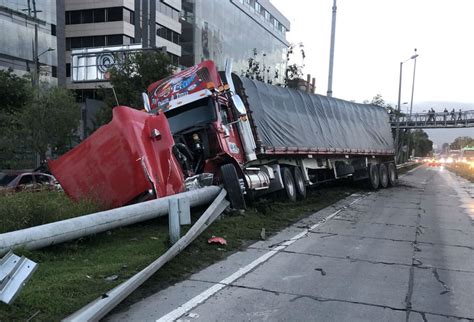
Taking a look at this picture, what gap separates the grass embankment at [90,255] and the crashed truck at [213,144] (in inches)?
30.0

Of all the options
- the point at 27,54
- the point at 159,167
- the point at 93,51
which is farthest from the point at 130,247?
the point at 27,54

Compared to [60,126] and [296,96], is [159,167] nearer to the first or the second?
[296,96]

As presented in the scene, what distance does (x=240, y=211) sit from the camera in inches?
427

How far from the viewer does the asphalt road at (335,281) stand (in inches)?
196

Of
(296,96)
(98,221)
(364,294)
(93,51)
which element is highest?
(93,51)

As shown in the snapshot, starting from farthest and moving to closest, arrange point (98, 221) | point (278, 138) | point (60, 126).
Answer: point (60, 126) < point (278, 138) < point (98, 221)

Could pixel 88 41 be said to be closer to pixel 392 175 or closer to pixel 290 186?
pixel 392 175

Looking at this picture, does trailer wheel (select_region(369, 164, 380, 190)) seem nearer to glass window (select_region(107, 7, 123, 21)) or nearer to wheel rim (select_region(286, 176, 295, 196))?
wheel rim (select_region(286, 176, 295, 196))

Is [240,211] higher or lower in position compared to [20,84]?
lower

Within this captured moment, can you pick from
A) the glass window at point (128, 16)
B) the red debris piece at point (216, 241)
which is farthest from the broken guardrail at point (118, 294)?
the glass window at point (128, 16)

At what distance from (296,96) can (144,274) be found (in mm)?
11982

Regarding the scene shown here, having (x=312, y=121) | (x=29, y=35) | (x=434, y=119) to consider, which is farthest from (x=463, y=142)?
(x=312, y=121)

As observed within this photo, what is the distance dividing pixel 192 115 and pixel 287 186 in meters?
4.13

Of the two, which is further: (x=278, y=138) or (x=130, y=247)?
(x=278, y=138)
